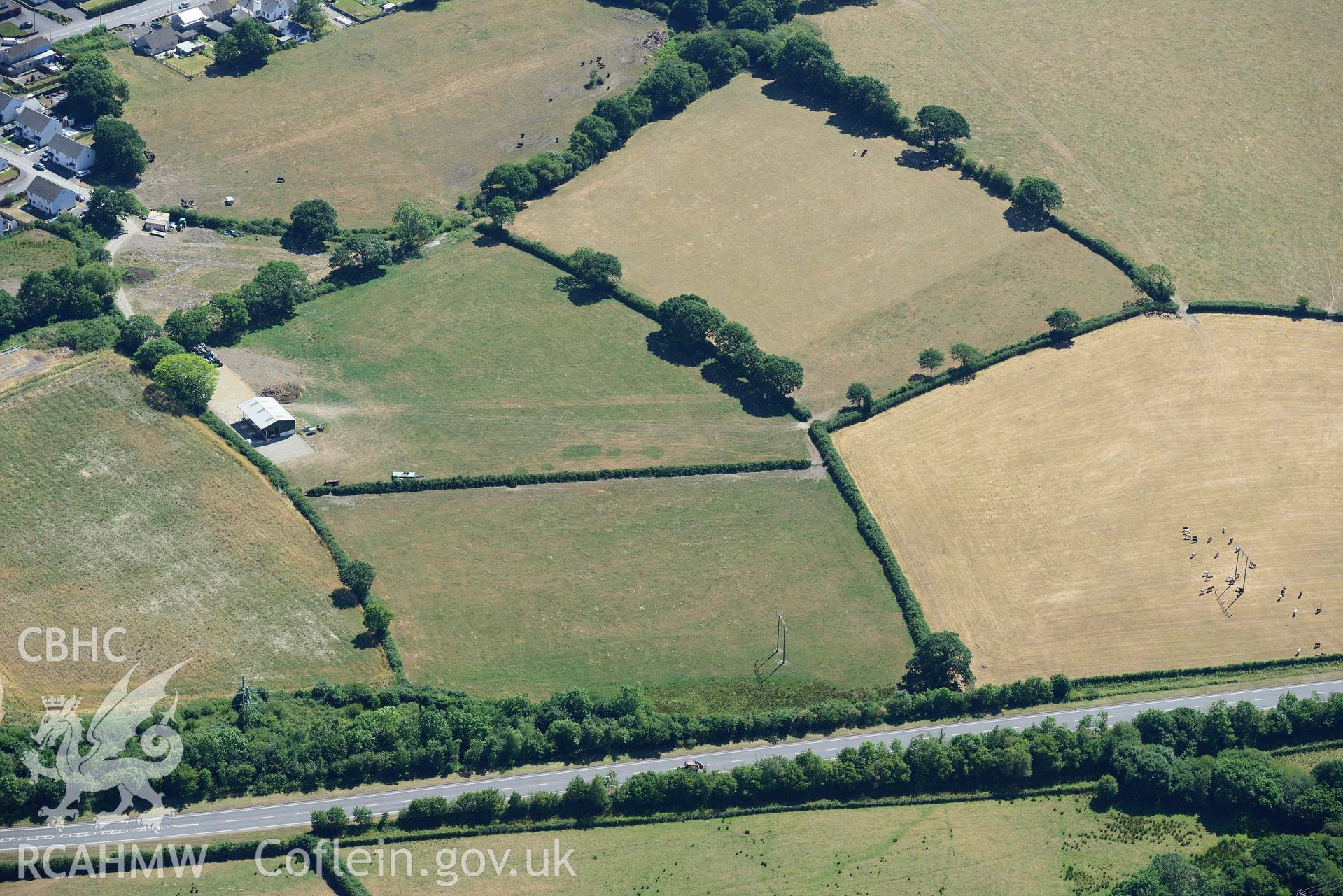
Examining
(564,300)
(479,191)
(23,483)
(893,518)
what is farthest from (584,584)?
(479,191)

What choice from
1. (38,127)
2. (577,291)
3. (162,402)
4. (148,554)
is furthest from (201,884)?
(38,127)

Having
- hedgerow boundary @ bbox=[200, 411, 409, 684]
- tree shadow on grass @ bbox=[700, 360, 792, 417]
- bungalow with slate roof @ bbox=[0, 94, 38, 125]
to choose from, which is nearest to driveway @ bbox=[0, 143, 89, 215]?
bungalow with slate roof @ bbox=[0, 94, 38, 125]

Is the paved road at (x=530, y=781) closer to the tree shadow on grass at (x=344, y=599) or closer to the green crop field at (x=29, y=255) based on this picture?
the tree shadow on grass at (x=344, y=599)

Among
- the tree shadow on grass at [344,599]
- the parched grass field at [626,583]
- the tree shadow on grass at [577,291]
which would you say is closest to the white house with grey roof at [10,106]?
the tree shadow on grass at [577,291]

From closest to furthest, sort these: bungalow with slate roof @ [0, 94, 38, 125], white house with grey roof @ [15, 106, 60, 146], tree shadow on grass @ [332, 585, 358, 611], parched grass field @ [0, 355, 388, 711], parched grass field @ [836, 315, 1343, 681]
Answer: parched grass field @ [0, 355, 388, 711], tree shadow on grass @ [332, 585, 358, 611], parched grass field @ [836, 315, 1343, 681], white house with grey roof @ [15, 106, 60, 146], bungalow with slate roof @ [0, 94, 38, 125]

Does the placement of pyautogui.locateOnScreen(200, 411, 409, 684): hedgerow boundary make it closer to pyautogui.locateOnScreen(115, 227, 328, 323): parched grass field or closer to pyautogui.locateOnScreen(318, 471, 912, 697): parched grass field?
pyautogui.locateOnScreen(318, 471, 912, 697): parched grass field

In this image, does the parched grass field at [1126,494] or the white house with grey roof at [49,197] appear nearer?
the parched grass field at [1126,494]

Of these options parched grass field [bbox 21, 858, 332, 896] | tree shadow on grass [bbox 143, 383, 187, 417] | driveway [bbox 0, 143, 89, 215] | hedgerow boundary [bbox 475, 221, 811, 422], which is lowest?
parched grass field [bbox 21, 858, 332, 896]
